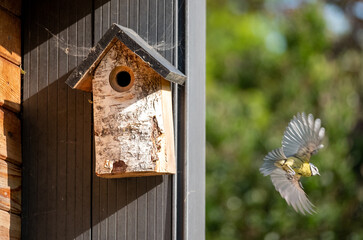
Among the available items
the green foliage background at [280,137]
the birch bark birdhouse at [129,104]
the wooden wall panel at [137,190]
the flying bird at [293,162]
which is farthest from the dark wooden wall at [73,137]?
the green foliage background at [280,137]

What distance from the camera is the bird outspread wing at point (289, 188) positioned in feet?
8.66

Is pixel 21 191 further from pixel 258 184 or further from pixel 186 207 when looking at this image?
pixel 258 184

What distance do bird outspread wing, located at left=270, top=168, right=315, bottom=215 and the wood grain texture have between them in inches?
41.0

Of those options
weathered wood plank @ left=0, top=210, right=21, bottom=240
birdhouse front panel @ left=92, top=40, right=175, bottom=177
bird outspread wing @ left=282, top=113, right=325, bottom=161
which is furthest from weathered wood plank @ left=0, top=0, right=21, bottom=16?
bird outspread wing @ left=282, top=113, right=325, bottom=161

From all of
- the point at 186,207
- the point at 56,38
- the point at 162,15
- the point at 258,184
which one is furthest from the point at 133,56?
the point at 258,184

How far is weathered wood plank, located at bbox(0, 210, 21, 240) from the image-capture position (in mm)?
2420

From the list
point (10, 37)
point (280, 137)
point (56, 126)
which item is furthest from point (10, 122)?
point (280, 137)

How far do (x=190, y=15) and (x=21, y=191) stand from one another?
3.01 ft

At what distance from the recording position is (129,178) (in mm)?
2441

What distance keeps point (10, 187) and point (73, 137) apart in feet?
0.96

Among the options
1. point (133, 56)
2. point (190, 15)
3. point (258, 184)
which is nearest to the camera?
point (133, 56)

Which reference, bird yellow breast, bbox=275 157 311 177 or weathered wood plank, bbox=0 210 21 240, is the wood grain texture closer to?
weathered wood plank, bbox=0 210 21 240

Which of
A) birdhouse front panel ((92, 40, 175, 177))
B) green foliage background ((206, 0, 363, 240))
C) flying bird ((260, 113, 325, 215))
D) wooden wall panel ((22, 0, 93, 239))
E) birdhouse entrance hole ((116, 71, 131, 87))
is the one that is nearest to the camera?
birdhouse front panel ((92, 40, 175, 177))

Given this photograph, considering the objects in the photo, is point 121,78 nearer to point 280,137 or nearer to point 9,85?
point 9,85
